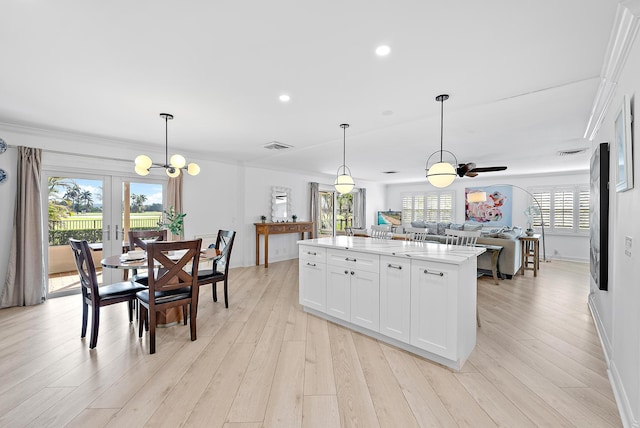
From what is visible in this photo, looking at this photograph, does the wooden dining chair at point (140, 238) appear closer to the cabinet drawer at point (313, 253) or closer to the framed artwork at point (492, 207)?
the cabinet drawer at point (313, 253)

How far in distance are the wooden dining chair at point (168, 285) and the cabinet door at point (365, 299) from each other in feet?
5.20

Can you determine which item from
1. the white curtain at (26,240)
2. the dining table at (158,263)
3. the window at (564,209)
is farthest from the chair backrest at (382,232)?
the window at (564,209)

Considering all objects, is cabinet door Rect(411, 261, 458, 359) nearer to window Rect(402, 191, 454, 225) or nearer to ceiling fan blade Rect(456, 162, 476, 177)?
ceiling fan blade Rect(456, 162, 476, 177)

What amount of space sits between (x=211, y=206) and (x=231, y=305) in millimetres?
2701

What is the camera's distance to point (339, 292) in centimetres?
309

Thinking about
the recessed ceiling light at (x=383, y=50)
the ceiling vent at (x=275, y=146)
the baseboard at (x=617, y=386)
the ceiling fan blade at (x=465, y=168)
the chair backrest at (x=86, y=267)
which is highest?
the recessed ceiling light at (x=383, y=50)

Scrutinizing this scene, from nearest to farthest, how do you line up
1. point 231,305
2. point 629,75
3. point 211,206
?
point 629,75, point 231,305, point 211,206

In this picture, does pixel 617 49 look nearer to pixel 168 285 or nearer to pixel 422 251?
pixel 422 251

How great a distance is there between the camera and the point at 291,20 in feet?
5.67

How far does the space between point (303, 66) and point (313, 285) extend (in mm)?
2320

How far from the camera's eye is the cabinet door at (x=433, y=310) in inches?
88.7

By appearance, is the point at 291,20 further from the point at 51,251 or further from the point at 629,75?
the point at 51,251

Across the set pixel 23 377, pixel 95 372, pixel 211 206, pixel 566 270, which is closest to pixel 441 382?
pixel 95 372

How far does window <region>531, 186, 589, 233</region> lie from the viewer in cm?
732
